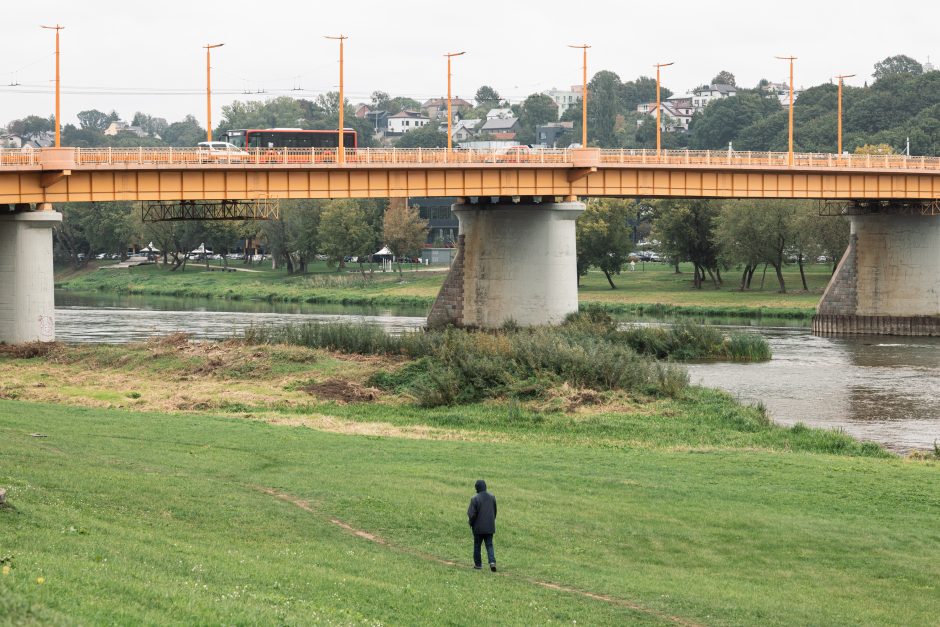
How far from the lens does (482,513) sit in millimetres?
21844

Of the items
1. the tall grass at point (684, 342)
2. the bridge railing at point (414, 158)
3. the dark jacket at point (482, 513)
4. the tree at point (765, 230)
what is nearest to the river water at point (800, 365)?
the tall grass at point (684, 342)

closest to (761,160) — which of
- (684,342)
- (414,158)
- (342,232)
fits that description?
(684,342)

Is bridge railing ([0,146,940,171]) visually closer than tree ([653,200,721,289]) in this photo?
Yes

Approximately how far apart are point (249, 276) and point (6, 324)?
A: 83040 mm

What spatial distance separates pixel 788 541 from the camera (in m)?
25.4

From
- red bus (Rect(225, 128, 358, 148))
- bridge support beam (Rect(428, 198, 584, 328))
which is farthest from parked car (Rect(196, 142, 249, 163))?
red bus (Rect(225, 128, 358, 148))

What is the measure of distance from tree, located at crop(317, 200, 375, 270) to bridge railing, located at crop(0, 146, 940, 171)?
6180 cm

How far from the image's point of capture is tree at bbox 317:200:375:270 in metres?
135

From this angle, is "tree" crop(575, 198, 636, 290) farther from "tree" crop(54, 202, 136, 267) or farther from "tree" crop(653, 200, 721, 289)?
"tree" crop(54, 202, 136, 267)

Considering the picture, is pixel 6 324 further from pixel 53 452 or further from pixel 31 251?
pixel 53 452

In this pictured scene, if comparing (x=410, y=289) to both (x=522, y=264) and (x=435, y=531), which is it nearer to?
(x=522, y=264)

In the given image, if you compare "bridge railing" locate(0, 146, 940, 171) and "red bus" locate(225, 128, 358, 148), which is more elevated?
"red bus" locate(225, 128, 358, 148)

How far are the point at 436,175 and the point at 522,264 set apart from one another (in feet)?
22.5

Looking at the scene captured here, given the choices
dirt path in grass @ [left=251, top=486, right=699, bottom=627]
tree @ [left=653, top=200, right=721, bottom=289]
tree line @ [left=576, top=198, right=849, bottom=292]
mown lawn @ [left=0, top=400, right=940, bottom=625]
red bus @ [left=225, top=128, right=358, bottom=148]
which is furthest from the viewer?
tree @ [left=653, top=200, right=721, bottom=289]
